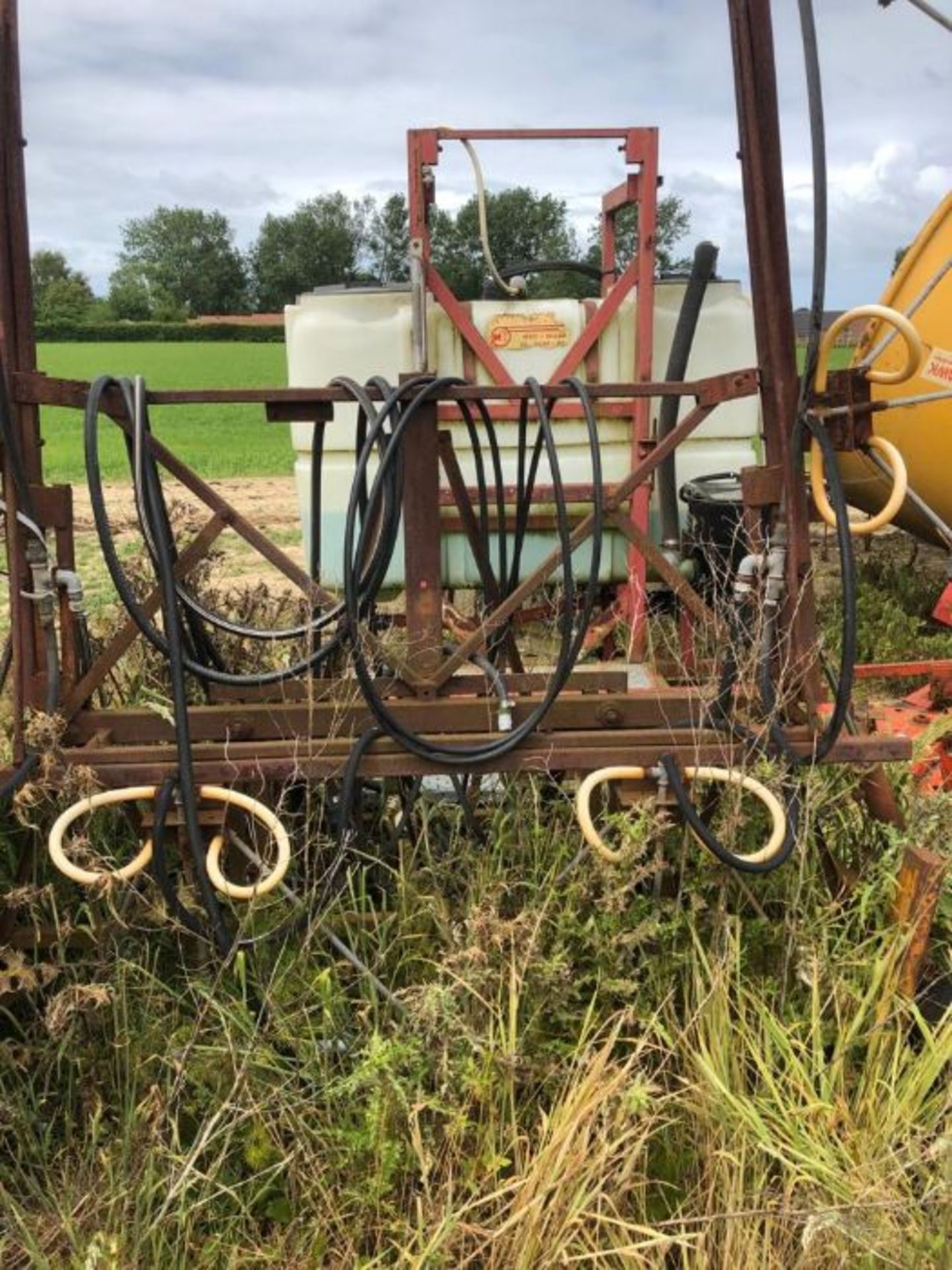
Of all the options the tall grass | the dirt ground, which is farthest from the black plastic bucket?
the dirt ground

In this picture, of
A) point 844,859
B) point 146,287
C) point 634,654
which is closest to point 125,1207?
point 844,859

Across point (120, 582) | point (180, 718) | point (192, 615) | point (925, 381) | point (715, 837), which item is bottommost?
point (715, 837)

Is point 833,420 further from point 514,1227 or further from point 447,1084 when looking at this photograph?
point 514,1227

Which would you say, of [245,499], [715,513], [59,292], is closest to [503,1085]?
[715,513]

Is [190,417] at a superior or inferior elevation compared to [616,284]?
superior

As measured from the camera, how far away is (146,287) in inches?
2992

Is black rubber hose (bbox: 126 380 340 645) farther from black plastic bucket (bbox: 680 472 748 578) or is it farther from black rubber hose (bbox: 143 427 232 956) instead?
black plastic bucket (bbox: 680 472 748 578)

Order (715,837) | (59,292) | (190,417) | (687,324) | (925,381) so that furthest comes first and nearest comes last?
(59,292) < (190,417) < (925,381) < (687,324) < (715,837)

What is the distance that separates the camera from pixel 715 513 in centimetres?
458

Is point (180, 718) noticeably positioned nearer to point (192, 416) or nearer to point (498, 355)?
point (498, 355)

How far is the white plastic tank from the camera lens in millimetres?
4664

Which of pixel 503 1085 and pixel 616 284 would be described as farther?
pixel 616 284

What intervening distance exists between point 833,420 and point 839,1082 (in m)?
1.42

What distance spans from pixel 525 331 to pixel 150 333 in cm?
6246
